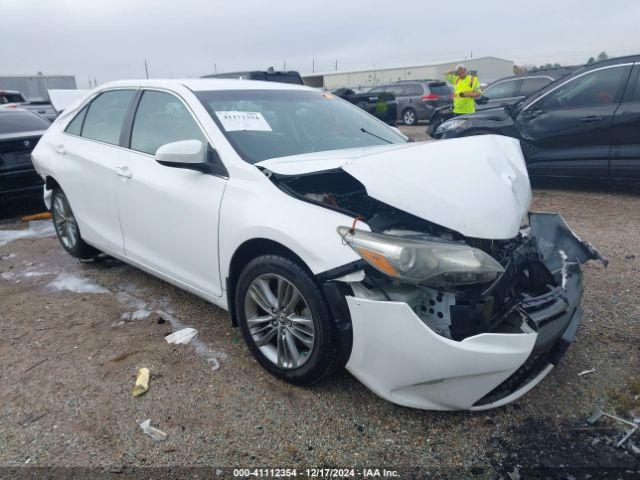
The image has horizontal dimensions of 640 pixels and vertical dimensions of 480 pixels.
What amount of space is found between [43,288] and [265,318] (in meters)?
2.64

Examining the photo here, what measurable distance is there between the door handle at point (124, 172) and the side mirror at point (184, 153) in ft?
2.40

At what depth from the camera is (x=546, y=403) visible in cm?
257

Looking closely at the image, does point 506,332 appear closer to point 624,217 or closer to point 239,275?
point 239,275

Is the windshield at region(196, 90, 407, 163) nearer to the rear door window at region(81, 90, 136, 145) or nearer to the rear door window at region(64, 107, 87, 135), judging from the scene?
the rear door window at region(81, 90, 136, 145)

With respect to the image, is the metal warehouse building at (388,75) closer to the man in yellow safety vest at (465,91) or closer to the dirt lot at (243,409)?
the man in yellow safety vest at (465,91)

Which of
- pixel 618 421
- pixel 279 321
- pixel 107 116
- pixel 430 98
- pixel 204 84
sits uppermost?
pixel 204 84

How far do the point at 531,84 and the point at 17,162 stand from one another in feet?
37.1

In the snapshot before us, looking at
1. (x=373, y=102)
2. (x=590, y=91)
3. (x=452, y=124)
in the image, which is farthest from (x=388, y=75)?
(x=590, y=91)

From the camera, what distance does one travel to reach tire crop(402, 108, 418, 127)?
19.0m

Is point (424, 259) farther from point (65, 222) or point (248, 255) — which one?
point (65, 222)

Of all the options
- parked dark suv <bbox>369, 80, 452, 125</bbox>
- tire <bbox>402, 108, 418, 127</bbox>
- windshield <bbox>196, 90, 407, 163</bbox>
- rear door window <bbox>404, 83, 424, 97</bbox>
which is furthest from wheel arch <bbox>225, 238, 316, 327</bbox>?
rear door window <bbox>404, 83, 424, 97</bbox>

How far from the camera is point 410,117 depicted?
1925 cm

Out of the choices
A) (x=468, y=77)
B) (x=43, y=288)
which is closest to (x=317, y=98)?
(x=43, y=288)

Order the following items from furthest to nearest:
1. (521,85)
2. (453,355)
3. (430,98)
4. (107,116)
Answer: (430,98) → (521,85) → (107,116) → (453,355)
